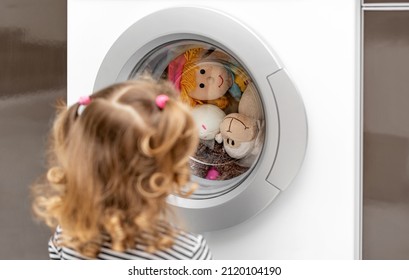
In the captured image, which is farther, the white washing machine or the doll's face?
the doll's face

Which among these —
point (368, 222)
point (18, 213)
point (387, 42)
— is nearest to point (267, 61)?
point (387, 42)

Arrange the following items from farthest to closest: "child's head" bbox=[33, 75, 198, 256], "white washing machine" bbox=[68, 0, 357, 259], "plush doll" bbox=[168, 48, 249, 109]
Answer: "plush doll" bbox=[168, 48, 249, 109]
"white washing machine" bbox=[68, 0, 357, 259]
"child's head" bbox=[33, 75, 198, 256]

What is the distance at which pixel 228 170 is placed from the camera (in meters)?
1.21

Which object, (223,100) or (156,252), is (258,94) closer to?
(223,100)

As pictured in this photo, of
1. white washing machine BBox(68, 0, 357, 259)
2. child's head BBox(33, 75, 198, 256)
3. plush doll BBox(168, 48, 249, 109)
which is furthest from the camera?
plush doll BBox(168, 48, 249, 109)

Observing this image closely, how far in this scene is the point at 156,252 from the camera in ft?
3.02

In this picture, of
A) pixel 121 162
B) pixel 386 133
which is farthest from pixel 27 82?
pixel 386 133

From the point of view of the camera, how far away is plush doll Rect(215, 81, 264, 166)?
1169 millimetres

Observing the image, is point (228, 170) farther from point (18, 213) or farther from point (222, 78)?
point (18, 213)

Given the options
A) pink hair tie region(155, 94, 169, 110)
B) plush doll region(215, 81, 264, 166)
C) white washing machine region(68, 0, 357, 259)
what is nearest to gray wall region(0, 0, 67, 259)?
white washing machine region(68, 0, 357, 259)

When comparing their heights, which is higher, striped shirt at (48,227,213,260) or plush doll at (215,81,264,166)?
plush doll at (215,81,264,166)

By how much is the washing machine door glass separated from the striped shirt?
0.74 ft

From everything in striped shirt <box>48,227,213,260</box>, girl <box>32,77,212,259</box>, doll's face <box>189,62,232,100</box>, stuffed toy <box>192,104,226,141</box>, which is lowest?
striped shirt <box>48,227,213,260</box>

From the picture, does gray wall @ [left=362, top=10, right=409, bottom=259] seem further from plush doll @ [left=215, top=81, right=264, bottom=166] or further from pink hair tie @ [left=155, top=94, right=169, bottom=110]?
pink hair tie @ [left=155, top=94, right=169, bottom=110]
